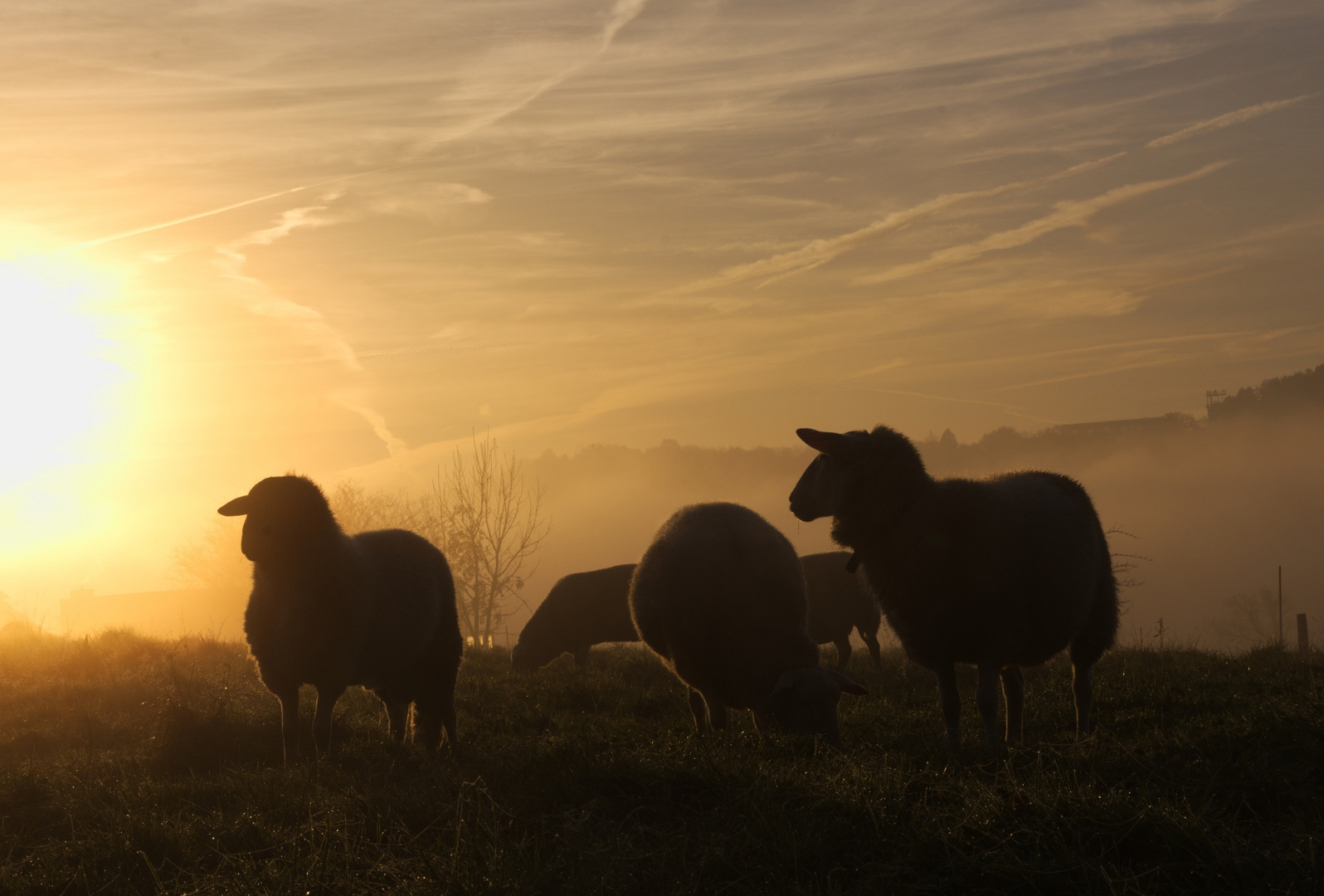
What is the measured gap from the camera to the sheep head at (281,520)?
28.8 feet

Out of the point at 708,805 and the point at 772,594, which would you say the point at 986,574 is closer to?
the point at 772,594

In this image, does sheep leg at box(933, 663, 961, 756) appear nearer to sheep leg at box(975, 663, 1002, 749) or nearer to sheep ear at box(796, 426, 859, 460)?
sheep leg at box(975, 663, 1002, 749)

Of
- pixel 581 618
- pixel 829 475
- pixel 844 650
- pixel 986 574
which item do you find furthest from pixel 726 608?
pixel 581 618

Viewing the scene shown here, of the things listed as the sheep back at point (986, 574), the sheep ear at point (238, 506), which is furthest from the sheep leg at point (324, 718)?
the sheep back at point (986, 574)

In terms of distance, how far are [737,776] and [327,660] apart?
4.63 metres

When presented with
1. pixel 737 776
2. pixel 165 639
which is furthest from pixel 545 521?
pixel 737 776

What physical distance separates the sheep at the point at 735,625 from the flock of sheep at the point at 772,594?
0.06ft

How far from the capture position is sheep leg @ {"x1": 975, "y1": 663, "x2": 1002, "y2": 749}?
23.9 ft

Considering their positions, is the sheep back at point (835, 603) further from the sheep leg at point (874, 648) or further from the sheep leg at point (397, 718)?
the sheep leg at point (397, 718)

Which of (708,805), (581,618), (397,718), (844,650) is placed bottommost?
(844,650)

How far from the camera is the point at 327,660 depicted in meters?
8.82

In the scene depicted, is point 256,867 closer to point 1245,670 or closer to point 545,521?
point 1245,670

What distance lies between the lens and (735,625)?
29.7 ft

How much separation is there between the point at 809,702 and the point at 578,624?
1319 cm
